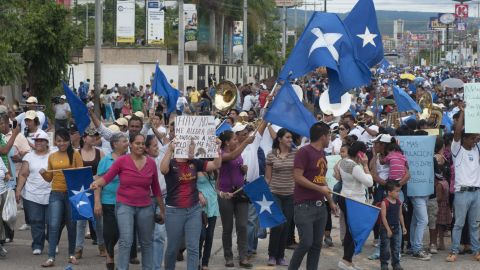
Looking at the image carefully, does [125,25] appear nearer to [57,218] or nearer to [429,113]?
[429,113]

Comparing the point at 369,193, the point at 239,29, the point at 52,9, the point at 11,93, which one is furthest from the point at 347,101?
the point at 239,29

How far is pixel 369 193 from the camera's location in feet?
44.9

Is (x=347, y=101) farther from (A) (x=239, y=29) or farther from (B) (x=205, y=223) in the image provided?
(A) (x=239, y=29)

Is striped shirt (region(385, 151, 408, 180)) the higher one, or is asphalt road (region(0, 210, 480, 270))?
striped shirt (region(385, 151, 408, 180))

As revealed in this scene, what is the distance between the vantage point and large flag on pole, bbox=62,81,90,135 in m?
12.3

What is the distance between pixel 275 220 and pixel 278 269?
62cm

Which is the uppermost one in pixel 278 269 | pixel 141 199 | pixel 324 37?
pixel 324 37

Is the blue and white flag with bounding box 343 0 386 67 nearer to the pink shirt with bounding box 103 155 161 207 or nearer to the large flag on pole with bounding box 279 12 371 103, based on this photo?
the large flag on pole with bounding box 279 12 371 103

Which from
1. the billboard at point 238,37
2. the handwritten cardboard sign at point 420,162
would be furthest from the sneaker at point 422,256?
the billboard at point 238,37

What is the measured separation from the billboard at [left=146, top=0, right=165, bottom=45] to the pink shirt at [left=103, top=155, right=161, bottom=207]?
41344 mm

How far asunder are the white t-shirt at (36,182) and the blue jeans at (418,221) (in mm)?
4448

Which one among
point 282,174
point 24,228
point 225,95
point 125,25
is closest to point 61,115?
point 225,95

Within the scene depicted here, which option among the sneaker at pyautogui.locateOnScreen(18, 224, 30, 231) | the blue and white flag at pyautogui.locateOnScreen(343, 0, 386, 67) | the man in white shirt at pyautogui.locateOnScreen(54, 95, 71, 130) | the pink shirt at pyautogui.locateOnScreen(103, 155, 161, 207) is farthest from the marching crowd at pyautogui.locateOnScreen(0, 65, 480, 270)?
the man in white shirt at pyautogui.locateOnScreen(54, 95, 71, 130)

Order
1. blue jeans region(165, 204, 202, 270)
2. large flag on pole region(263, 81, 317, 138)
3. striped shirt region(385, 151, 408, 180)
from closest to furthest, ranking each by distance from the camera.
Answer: blue jeans region(165, 204, 202, 270) < large flag on pole region(263, 81, 317, 138) < striped shirt region(385, 151, 408, 180)
